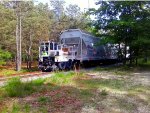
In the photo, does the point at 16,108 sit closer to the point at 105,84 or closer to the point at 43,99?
the point at 43,99

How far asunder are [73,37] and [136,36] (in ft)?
22.6

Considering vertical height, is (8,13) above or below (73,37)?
above

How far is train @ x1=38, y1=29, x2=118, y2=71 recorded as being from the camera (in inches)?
1093

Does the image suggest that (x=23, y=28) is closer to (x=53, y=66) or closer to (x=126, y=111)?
(x=53, y=66)

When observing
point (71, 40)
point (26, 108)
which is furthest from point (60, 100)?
point (71, 40)

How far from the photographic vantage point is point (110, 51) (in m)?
39.2

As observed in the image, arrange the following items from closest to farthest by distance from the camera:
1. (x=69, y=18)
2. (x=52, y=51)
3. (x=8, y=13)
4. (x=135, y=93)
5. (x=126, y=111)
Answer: (x=126, y=111), (x=135, y=93), (x=52, y=51), (x=8, y=13), (x=69, y=18)

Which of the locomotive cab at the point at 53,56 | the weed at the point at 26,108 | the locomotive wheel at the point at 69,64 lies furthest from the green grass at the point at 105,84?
the locomotive wheel at the point at 69,64

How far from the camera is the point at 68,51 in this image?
1147 inches

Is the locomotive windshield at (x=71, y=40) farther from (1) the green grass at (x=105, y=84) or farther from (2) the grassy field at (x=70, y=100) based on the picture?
(2) the grassy field at (x=70, y=100)

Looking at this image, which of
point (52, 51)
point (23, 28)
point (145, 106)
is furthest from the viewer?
point (23, 28)

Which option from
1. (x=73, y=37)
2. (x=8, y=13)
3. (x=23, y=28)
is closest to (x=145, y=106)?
(x=73, y=37)

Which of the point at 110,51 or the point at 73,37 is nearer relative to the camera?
the point at 73,37

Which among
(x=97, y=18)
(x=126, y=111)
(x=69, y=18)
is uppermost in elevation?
(x=69, y=18)
